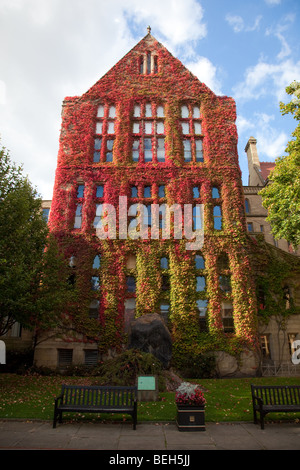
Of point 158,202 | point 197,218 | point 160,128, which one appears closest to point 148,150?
point 160,128

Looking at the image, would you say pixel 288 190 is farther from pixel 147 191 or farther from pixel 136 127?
pixel 136 127

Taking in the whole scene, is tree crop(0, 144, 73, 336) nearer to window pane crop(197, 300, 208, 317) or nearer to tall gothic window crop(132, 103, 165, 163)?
window pane crop(197, 300, 208, 317)

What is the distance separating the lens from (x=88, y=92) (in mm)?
32031

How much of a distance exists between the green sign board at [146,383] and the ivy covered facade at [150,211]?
11907 mm

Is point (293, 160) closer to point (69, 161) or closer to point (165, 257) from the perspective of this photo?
point (165, 257)

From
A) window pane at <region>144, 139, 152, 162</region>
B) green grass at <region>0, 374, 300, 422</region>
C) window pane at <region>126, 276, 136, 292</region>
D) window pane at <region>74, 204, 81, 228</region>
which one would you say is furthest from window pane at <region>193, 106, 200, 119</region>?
green grass at <region>0, 374, 300, 422</region>

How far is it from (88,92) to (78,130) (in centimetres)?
469

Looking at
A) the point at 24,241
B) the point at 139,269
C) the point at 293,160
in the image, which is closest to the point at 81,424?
the point at 24,241

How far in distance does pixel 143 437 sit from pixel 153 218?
809 inches

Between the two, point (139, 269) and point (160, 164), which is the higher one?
point (160, 164)

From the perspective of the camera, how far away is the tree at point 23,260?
16688 mm

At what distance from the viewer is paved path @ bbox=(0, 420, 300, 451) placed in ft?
24.6

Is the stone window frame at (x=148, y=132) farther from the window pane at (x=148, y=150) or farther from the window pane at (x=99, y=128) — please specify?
the window pane at (x=99, y=128)

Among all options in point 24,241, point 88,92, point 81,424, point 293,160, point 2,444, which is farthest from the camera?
point 88,92
